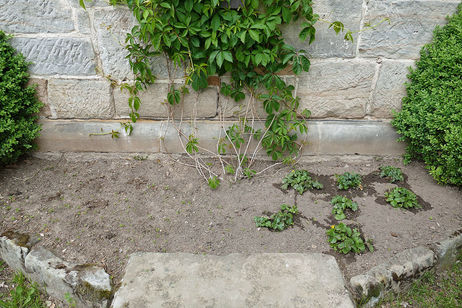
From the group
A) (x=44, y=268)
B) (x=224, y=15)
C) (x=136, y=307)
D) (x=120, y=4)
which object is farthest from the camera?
(x=120, y=4)

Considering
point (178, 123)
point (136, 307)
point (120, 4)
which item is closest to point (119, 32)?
point (120, 4)

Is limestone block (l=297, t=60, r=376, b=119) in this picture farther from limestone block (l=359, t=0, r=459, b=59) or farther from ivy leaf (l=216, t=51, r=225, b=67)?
ivy leaf (l=216, t=51, r=225, b=67)

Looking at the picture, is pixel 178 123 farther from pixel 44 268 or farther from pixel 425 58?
pixel 425 58

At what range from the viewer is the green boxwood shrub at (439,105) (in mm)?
2533

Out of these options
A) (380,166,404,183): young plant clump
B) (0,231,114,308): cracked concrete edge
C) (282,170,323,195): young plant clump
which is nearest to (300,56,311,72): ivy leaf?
(282,170,323,195): young plant clump

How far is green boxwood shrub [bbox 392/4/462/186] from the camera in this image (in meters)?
2.53

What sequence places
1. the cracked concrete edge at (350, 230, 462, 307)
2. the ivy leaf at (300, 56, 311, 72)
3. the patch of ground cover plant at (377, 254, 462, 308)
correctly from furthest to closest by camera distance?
the ivy leaf at (300, 56, 311, 72), the patch of ground cover plant at (377, 254, 462, 308), the cracked concrete edge at (350, 230, 462, 307)

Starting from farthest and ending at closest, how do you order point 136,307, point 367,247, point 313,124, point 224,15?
point 313,124 → point 224,15 → point 367,247 → point 136,307

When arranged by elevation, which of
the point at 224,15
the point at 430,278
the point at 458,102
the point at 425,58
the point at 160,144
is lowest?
the point at 430,278

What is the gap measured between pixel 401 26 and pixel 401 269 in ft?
A: 6.11

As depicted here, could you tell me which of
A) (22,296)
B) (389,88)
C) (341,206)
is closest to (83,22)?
(22,296)

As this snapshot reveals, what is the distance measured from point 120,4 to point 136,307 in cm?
218

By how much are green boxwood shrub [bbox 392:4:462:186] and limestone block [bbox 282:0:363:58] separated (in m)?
0.61

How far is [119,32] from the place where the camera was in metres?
2.74
